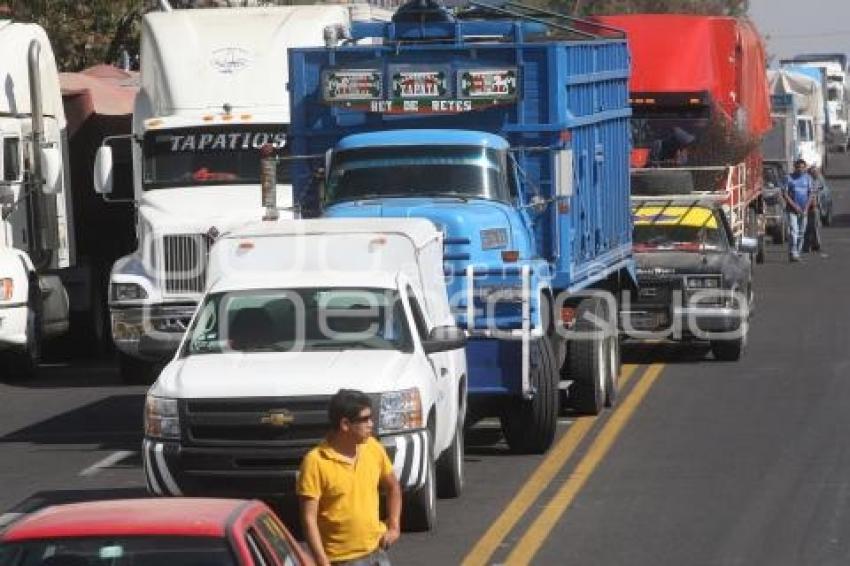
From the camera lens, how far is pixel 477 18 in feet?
73.6

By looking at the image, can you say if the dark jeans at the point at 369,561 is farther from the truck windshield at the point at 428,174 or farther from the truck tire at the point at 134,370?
the truck tire at the point at 134,370

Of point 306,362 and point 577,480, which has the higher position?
point 306,362

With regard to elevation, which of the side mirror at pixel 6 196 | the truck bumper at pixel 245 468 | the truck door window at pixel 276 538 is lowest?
the truck bumper at pixel 245 468

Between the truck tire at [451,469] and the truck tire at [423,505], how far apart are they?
894 mm

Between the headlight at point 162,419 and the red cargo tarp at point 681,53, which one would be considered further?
the red cargo tarp at point 681,53

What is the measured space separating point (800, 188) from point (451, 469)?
2906cm

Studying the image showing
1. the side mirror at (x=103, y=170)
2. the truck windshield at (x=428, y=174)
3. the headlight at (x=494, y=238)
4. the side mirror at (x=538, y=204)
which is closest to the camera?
the headlight at (x=494, y=238)

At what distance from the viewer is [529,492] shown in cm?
1545

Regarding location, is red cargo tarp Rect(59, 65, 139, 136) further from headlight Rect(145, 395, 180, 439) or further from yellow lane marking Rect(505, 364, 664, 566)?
headlight Rect(145, 395, 180, 439)

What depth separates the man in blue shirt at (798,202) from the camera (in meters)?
41.2

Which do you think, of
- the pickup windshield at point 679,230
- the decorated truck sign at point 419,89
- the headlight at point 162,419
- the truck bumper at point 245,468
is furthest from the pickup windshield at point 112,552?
the pickup windshield at point 679,230

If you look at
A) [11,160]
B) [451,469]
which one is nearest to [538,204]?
[451,469]

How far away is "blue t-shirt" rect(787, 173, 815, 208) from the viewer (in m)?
42.2

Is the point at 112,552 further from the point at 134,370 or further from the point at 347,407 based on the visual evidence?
the point at 134,370
